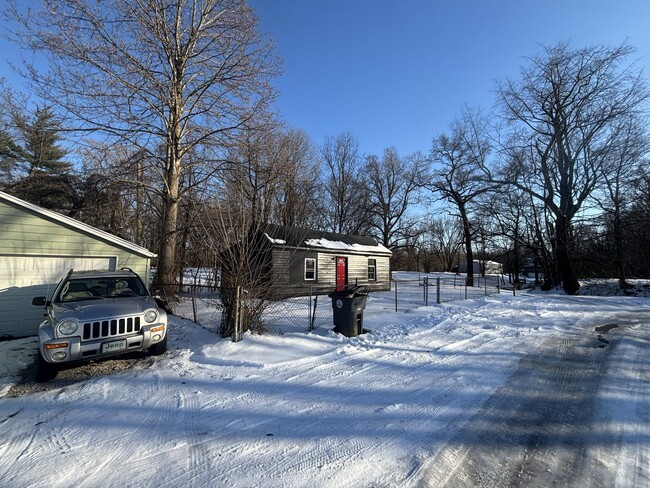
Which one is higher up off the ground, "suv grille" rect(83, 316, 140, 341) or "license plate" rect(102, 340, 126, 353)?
"suv grille" rect(83, 316, 140, 341)

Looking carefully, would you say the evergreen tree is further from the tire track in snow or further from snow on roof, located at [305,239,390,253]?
the tire track in snow

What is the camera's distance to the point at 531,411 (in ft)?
12.4

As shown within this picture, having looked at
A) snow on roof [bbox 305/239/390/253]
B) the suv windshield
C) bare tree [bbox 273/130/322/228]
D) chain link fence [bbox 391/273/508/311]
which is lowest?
chain link fence [bbox 391/273/508/311]

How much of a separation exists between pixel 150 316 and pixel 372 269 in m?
18.4

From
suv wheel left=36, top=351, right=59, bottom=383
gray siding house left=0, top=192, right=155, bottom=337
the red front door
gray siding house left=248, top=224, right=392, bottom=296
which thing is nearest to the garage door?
gray siding house left=0, top=192, right=155, bottom=337

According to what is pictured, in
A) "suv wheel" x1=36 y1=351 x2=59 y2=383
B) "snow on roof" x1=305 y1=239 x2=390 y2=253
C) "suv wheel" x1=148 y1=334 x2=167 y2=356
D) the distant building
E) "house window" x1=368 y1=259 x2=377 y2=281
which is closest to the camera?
"suv wheel" x1=36 y1=351 x2=59 y2=383

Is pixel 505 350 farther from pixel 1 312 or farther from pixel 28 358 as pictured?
pixel 1 312

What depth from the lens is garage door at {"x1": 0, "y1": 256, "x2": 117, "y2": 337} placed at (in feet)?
26.8

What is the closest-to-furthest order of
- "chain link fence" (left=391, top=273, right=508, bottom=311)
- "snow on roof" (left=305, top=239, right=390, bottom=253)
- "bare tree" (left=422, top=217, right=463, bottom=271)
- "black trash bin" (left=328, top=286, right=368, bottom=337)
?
"black trash bin" (left=328, top=286, right=368, bottom=337), "chain link fence" (left=391, top=273, right=508, bottom=311), "snow on roof" (left=305, top=239, right=390, bottom=253), "bare tree" (left=422, top=217, right=463, bottom=271)

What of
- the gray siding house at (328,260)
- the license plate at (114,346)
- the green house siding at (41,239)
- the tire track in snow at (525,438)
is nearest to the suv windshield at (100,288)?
the license plate at (114,346)

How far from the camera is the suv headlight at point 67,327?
475cm

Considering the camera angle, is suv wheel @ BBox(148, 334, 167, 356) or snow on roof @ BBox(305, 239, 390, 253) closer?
suv wheel @ BBox(148, 334, 167, 356)

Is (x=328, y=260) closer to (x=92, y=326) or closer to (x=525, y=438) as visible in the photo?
(x=92, y=326)

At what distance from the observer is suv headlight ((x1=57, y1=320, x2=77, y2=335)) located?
15.6 ft
